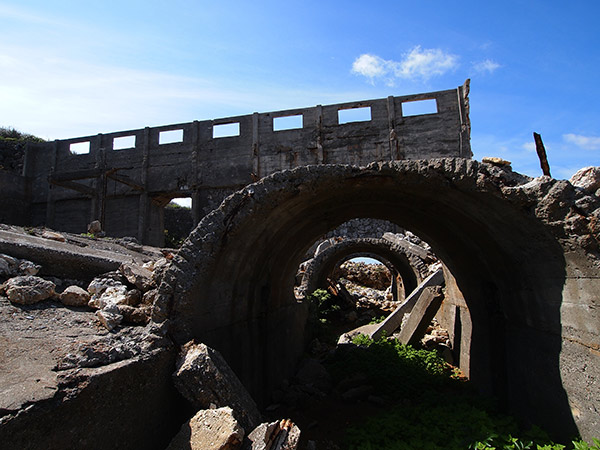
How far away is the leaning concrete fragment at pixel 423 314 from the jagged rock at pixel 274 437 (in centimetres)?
651

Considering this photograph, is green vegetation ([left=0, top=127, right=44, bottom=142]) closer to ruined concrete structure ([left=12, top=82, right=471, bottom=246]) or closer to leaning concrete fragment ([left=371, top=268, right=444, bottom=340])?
ruined concrete structure ([left=12, top=82, right=471, bottom=246])

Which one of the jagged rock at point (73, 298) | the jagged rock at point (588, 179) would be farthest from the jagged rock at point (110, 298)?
the jagged rock at point (588, 179)

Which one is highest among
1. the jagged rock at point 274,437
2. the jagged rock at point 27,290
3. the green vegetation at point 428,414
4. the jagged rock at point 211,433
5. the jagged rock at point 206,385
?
the jagged rock at point 27,290

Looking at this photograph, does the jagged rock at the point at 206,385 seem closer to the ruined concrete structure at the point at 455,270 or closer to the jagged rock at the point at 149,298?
the ruined concrete structure at the point at 455,270

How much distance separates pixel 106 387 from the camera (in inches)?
111

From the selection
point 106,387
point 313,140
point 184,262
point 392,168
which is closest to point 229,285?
point 184,262

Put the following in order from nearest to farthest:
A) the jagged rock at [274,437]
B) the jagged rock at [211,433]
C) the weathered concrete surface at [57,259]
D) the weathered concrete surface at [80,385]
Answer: the weathered concrete surface at [80,385] < the jagged rock at [211,433] < the jagged rock at [274,437] < the weathered concrete surface at [57,259]

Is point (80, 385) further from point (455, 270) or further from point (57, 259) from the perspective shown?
point (455, 270)

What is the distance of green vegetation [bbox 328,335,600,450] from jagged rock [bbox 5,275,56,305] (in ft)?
12.4

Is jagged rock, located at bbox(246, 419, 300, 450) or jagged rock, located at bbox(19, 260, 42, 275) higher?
jagged rock, located at bbox(19, 260, 42, 275)

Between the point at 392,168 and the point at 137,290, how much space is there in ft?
10.8

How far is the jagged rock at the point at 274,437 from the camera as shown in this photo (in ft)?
9.82

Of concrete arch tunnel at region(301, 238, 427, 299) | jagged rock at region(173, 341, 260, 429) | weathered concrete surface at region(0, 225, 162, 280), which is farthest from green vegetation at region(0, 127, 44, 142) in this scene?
jagged rock at region(173, 341, 260, 429)

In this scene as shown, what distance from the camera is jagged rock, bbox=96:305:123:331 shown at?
3.78m
